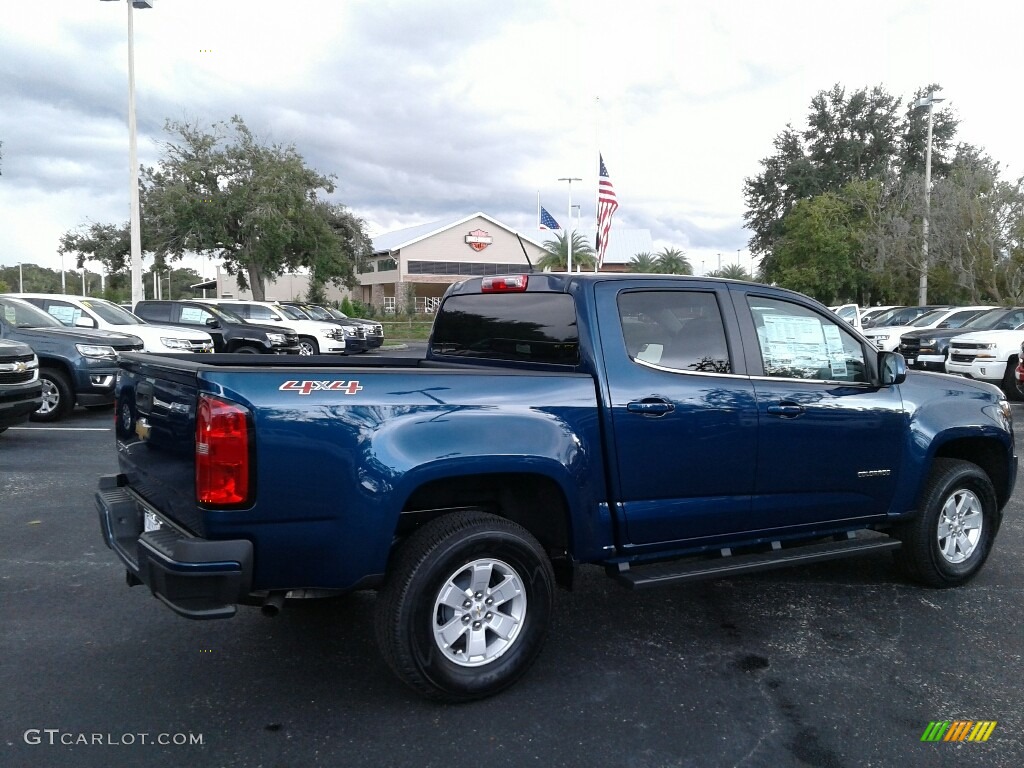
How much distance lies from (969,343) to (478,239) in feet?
162

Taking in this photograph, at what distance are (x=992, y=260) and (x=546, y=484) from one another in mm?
30080

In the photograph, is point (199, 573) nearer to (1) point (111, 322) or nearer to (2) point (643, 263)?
(1) point (111, 322)

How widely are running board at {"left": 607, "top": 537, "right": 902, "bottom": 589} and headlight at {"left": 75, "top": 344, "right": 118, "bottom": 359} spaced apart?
9.13 metres

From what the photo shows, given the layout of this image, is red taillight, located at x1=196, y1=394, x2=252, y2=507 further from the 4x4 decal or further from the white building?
the white building

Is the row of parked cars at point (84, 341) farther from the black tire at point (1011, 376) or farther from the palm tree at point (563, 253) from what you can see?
the palm tree at point (563, 253)

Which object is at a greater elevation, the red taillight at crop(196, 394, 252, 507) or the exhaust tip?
the red taillight at crop(196, 394, 252, 507)

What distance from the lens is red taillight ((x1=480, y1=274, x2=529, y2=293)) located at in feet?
14.4

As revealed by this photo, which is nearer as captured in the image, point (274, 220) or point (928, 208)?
point (928, 208)

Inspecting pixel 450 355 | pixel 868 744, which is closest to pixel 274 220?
pixel 450 355

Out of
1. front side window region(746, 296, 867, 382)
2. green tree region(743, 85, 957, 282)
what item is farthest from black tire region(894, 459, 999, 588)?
green tree region(743, 85, 957, 282)

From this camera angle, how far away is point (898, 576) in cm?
530

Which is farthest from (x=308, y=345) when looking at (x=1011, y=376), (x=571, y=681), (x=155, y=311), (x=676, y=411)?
(x=571, y=681)

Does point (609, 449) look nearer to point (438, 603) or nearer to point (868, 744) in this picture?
point (438, 603)

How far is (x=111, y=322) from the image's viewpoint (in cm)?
1419
